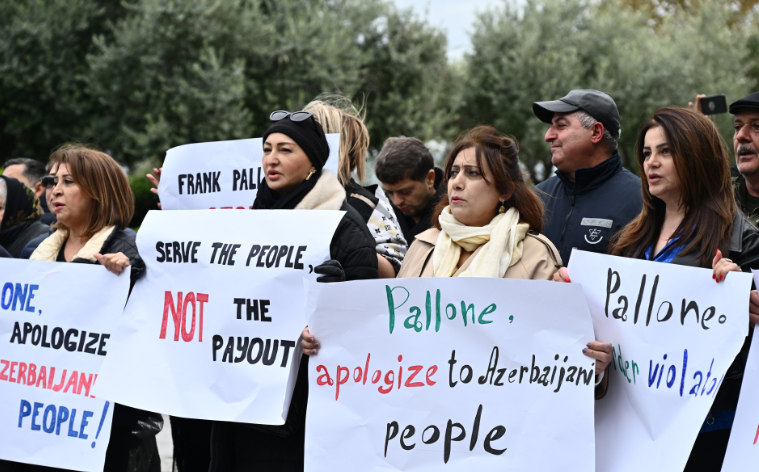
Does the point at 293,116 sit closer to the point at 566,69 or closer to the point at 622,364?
the point at 622,364

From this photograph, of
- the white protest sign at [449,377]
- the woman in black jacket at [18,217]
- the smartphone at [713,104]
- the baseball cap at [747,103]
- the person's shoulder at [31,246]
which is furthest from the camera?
the smartphone at [713,104]

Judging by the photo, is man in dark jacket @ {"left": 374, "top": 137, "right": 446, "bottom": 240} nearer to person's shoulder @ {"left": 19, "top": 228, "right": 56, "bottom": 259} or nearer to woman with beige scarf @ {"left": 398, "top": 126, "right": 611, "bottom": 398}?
woman with beige scarf @ {"left": 398, "top": 126, "right": 611, "bottom": 398}

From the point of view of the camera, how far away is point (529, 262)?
2.76 meters

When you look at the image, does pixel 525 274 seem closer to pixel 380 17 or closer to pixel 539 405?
pixel 539 405

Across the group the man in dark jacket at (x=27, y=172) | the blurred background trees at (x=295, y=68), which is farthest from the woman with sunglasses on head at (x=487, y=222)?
the blurred background trees at (x=295, y=68)

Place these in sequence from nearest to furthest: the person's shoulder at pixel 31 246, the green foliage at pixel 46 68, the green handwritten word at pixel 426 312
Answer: the green handwritten word at pixel 426 312, the person's shoulder at pixel 31 246, the green foliage at pixel 46 68

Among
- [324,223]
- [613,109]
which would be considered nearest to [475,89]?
[613,109]

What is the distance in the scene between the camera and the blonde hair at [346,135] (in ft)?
12.6

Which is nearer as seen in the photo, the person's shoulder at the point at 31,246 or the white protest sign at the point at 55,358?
the white protest sign at the point at 55,358

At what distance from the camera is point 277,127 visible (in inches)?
124

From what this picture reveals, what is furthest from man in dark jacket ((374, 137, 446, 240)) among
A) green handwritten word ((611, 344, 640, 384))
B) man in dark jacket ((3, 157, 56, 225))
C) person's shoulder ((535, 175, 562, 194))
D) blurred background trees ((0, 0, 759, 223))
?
blurred background trees ((0, 0, 759, 223))

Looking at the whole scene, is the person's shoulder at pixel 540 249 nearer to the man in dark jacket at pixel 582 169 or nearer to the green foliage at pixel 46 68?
the man in dark jacket at pixel 582 169

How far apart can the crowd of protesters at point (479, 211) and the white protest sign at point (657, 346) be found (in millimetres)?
84

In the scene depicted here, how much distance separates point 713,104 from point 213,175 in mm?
3468
